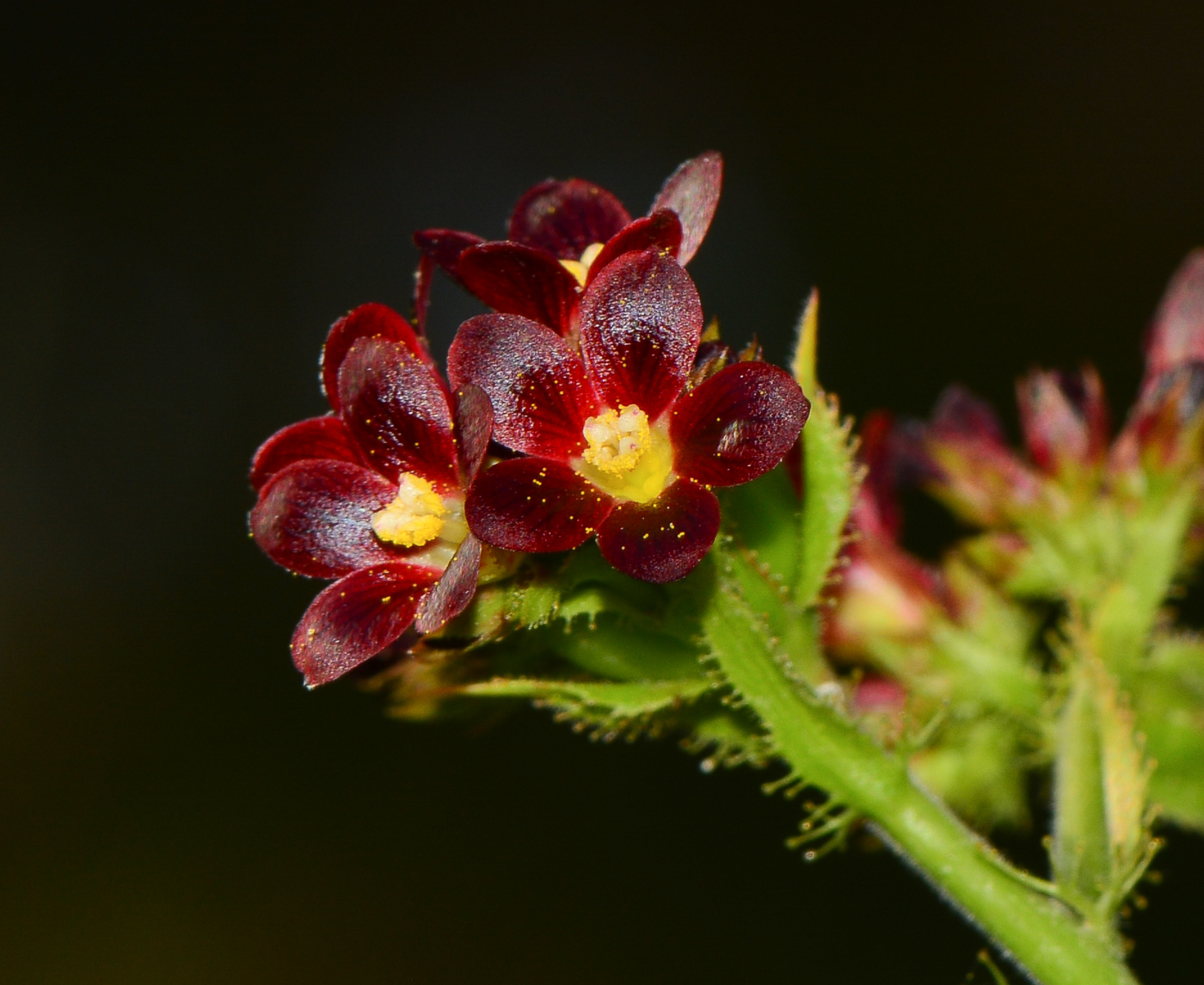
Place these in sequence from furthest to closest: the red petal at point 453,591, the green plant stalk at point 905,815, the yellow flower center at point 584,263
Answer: the yellow flower center at point 584,263
the green plant stalk at point 905,815
the red petal at point 453,591

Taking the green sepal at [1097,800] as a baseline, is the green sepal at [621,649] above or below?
above

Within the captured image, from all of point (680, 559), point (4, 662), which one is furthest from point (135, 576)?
point (680, 559)

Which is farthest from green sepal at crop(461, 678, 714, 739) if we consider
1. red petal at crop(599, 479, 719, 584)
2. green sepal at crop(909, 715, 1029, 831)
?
green sepal at crop(909, 715, 1029, 831)

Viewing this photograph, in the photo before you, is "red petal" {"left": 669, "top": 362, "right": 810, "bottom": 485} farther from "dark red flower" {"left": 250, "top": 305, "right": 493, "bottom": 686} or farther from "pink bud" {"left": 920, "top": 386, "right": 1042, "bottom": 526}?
"pink bud" {"left": 920, "top": 386, "right": 1042, "bottom": 526}

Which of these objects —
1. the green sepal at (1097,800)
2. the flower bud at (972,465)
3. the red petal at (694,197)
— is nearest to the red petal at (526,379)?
the red petal at (694,197)

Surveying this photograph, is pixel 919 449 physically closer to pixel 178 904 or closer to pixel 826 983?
pixel 826 983

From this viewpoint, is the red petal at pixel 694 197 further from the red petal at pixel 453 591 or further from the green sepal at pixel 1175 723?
the green sepal at pixel 1175 723
